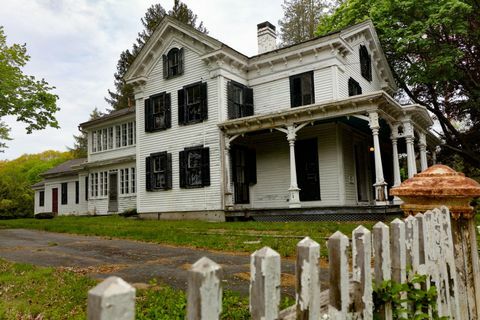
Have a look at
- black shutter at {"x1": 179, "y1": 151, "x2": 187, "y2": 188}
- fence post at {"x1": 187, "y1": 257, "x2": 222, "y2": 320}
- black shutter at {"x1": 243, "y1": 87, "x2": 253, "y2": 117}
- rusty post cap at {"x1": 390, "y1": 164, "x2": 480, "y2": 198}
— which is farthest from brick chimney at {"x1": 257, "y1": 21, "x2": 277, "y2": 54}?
fence post at {"x1": 187, "y1": 257, "x2": 222, "y2": 320}

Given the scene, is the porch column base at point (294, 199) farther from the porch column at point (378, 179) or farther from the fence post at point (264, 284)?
the fence post at point (264, 284)

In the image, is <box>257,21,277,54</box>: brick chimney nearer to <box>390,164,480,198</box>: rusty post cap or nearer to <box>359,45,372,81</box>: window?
<box>359,45,372,81</box>: window

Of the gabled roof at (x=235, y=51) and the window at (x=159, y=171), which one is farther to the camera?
the window at (x=159, y=171)

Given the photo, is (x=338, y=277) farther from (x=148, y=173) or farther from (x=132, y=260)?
(x=148, y=173)

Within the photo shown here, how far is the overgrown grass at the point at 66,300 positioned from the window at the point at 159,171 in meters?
12.0

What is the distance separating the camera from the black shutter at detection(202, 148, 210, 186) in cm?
1594

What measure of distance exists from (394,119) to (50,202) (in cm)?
2653

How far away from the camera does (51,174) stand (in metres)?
28.6

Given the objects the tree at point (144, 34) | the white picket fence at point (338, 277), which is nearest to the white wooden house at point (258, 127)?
the white picket fence at point (338, 277)

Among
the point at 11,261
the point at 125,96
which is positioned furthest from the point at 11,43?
the point at 125,96

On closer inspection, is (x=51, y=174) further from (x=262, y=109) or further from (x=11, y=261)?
(x=11, y=261)

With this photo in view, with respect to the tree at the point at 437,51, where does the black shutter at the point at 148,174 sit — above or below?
below

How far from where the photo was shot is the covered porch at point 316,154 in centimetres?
1321

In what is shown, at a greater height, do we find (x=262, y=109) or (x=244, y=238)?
(x=262, y=109)
